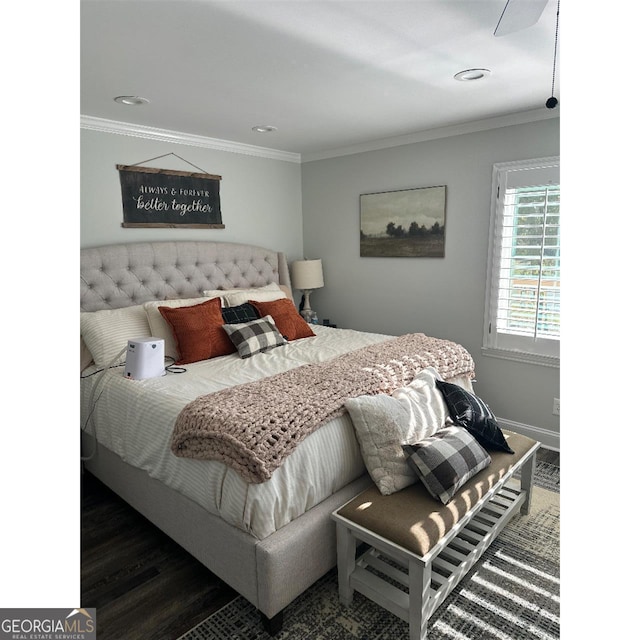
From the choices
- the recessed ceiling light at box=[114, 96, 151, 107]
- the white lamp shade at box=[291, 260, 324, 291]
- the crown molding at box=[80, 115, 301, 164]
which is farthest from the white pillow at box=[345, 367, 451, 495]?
the crown molding at box=[80, 115, 301, 164]

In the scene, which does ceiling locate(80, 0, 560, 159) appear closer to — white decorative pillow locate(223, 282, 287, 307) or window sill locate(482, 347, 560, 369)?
white decorative pillow locate(223, 282, 287, 307)

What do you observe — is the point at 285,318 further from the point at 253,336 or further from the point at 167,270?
the point at 167,270

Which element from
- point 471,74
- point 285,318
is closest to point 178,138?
point 285,318

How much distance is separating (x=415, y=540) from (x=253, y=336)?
1.80 meters

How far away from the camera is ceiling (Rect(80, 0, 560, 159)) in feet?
5.79

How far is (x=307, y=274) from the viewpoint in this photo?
4.41 metres

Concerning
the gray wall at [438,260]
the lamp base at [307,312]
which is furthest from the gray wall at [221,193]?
the lamp base at [307,312]

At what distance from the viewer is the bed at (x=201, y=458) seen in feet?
5.81

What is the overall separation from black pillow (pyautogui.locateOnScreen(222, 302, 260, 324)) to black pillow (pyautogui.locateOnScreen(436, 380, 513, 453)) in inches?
60.7

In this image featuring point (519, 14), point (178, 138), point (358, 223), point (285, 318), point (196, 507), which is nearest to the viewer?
point (519, 14)
